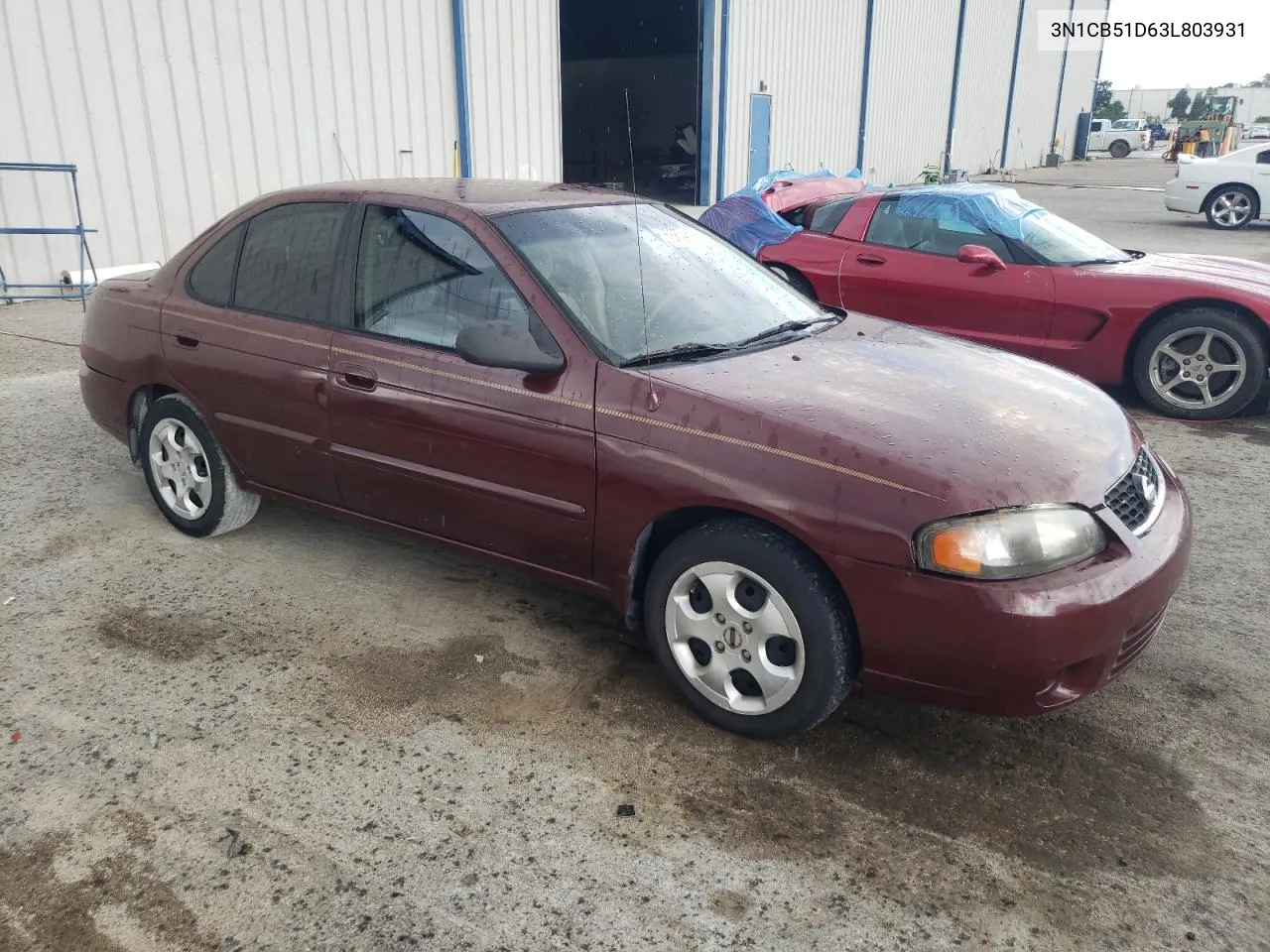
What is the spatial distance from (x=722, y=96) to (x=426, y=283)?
16089 mm

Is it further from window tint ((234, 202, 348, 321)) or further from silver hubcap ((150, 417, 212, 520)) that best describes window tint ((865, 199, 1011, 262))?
silver hubcap ((150, 417, 212, 520))

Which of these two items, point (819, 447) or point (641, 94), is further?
point (641, 94)

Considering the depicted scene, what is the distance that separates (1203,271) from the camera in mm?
6277

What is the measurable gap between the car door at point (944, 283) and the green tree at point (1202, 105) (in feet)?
211

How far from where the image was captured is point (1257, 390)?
5.95 m

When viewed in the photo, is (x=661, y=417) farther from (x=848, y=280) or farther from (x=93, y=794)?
(x=848, y=280)

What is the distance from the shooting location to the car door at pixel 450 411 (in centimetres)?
306

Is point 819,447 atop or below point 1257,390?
atop

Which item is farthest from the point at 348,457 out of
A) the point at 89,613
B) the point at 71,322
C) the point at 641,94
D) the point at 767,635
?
the point at 641,94

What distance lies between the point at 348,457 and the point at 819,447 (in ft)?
5.91

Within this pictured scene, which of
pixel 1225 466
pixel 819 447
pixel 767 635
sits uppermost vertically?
pixel 819 447

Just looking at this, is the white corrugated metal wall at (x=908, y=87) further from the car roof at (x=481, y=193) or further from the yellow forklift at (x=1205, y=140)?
the car roof at (x=481, y=193)

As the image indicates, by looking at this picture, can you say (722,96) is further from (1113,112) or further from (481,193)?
(1113,112)

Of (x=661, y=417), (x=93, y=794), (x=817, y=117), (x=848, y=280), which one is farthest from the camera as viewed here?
(x=817, y=117)
